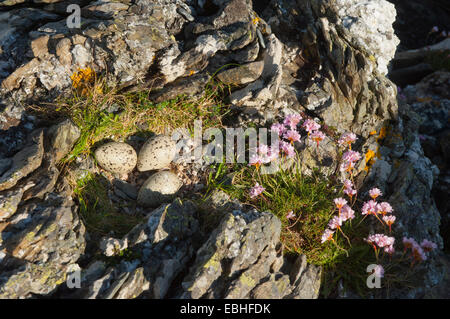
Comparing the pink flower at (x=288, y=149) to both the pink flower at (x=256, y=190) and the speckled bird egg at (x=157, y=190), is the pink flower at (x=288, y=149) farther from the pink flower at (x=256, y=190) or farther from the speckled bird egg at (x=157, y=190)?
A: the speckled bird egg at (x=157, y=190)

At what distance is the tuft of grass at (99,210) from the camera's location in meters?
3.95

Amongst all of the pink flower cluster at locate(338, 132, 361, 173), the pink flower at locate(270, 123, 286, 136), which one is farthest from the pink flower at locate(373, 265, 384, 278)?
the pink flower at locate(270, 123, 286, 136)

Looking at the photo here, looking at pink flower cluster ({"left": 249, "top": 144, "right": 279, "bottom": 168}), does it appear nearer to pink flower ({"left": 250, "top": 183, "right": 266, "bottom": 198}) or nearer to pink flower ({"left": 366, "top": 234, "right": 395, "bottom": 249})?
pink flower ({"left": 250, "top": 183, "right": 266, "bottom": 198})

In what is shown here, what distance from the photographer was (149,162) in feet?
14.6

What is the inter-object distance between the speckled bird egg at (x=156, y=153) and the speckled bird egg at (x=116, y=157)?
0.12 meters

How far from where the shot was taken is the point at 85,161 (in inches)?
172

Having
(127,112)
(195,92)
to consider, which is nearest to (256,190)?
(195,92)

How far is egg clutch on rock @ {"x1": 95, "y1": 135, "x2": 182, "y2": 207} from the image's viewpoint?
4277 mm

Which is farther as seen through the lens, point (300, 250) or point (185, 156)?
point (185, 156)

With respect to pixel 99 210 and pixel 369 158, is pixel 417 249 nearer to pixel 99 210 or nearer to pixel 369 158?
pixel 369 158

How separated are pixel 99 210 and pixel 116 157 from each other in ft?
2.19
